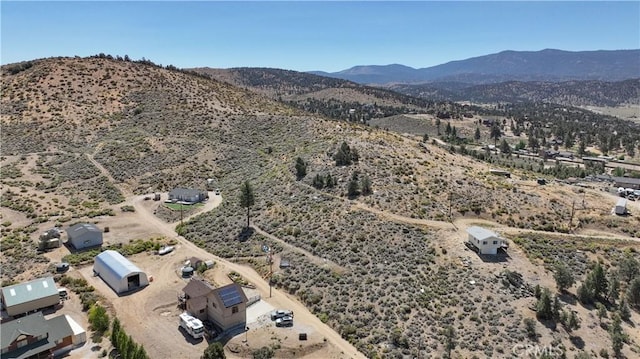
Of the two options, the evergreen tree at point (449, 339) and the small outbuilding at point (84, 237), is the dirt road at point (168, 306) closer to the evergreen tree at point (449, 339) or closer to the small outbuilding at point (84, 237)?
the small outbuilding at point (84, 237)

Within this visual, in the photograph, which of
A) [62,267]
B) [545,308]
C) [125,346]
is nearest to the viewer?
[125,346]

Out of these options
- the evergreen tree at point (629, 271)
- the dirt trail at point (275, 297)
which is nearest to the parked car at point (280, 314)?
the dirt trail at point (275, 297)

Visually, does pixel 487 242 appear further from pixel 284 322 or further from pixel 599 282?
pixel 284 322

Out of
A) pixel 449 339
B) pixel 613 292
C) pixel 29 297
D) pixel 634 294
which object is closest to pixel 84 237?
pixel 29 297

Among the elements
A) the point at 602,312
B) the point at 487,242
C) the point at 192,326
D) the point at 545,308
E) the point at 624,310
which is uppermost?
the point at 487,242

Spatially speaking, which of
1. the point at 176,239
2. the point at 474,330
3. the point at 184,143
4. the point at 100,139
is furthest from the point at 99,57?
the point at 474,330

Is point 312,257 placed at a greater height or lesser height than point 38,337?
lesser
